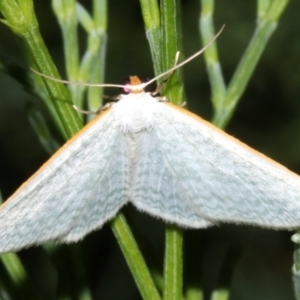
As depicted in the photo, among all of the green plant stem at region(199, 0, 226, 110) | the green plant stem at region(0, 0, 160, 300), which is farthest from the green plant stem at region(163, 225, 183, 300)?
the green plant stem at region(199, 0, 226, 110)

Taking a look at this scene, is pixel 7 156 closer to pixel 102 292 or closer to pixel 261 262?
pixel 102 292

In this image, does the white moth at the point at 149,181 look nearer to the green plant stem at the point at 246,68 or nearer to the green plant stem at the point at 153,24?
the green plant stem at the point at 153,24

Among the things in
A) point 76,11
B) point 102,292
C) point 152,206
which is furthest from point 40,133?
point 102,292

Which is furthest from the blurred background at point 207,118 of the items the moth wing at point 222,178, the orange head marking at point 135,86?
the moth wing at point 222,178

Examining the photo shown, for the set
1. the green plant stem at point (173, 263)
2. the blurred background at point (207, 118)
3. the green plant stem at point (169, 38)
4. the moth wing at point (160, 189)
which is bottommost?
the blurred background at point (207, 118)

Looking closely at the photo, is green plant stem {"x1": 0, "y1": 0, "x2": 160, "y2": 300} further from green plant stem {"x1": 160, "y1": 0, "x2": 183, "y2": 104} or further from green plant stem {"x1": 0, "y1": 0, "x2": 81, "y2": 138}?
green plant stem {"x1": 160, "y1": 0, "x2": 183, "y2": 104}

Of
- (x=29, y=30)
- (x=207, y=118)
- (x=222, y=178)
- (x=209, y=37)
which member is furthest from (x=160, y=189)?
(x=207, y=118)

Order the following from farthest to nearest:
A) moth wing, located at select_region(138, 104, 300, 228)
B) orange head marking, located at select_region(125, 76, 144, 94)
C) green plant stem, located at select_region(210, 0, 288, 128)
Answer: green plant stem, located at select_region(210, 0, 288, 128)
orange head marking, located at select_region(125, 76, 144, 94)
moth wing, located at select_region(138, 104, 300, 228)
